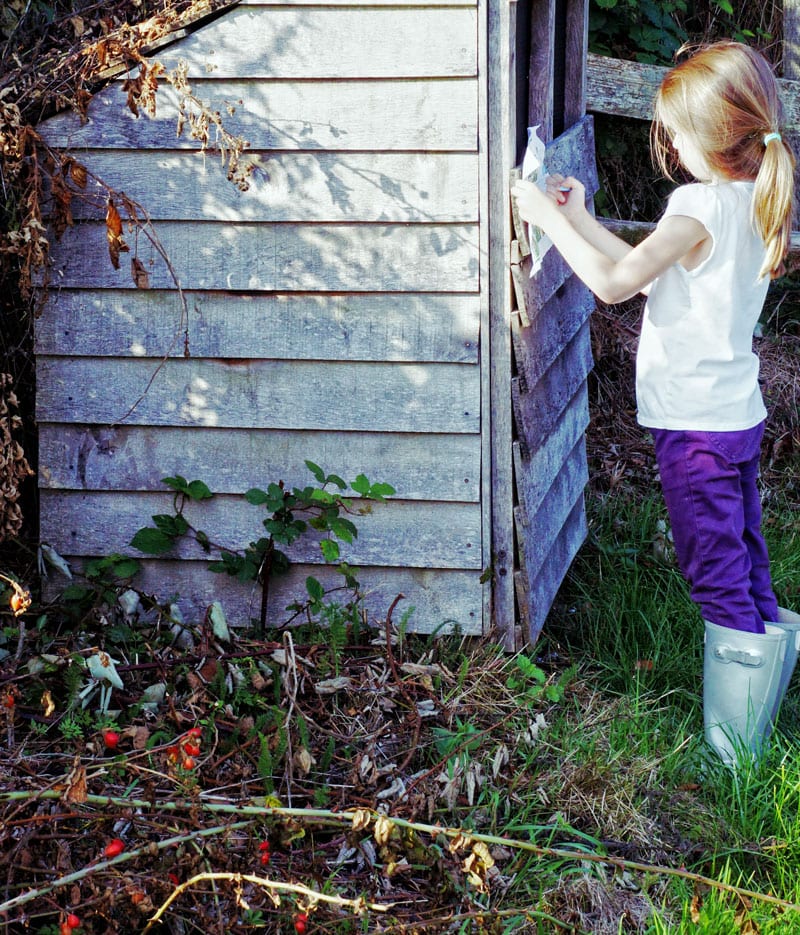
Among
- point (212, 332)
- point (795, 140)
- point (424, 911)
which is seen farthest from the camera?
point (795, 140)

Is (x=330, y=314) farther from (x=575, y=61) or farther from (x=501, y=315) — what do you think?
(x=575, y=61)

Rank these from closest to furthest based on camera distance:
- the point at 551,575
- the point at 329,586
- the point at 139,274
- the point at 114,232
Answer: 1. the point at 114,232
2. the point at 139,274
3. the point at 329,586
4. the point at 551,575

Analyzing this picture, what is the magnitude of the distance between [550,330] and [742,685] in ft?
3.67

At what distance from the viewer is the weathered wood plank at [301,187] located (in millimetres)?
2721

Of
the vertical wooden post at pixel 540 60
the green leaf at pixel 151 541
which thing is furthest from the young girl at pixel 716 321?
Result: the green leaf at pixel 151 541

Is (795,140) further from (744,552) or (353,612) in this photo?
(353,612)

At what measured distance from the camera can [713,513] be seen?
105 inches

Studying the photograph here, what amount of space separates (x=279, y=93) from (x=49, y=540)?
4.47 feet

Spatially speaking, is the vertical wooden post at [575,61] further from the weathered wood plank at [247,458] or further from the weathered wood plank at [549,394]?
the weathered wood plank at [247,458]

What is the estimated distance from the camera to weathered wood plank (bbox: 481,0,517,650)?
8.66 feet

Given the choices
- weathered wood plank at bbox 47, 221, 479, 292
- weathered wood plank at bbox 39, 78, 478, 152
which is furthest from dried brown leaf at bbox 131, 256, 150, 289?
weathered wood plank at bbox 39, 78, 478, 152

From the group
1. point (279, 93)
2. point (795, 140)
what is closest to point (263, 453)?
point (279, 93)

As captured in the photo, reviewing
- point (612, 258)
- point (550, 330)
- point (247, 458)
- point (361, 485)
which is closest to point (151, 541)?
point (247, 458)

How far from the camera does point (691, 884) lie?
232 centimetres
